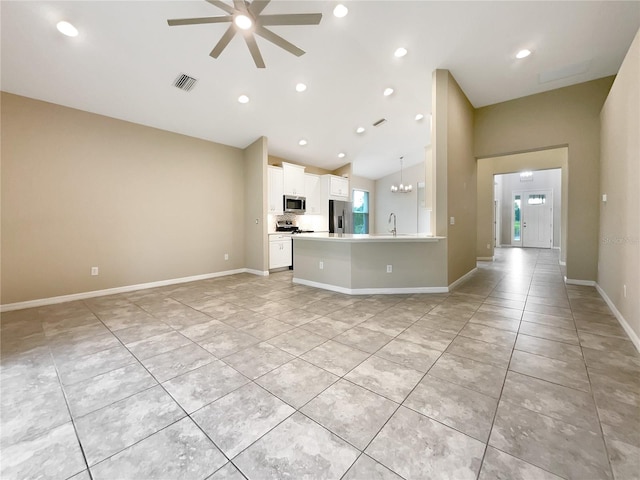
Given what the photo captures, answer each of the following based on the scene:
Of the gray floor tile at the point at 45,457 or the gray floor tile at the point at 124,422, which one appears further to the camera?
the gray floor tile at the point at 124,422

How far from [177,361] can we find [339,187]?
20.0ft

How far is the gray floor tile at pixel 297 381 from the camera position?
5.38 ft

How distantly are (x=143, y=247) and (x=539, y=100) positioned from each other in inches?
294

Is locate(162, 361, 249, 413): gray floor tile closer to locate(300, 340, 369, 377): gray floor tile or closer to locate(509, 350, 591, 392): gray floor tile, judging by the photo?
locate(300, 340, 369, 377): gray floor tile

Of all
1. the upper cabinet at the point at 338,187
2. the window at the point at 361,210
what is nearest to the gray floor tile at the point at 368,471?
the upper cabinet at the point at 338,187

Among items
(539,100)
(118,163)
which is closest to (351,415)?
(118,163)

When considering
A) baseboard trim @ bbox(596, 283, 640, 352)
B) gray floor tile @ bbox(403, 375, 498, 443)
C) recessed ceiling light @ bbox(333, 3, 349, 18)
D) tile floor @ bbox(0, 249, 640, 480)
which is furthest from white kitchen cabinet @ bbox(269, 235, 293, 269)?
baseboard trim @ bbox(596, 283, 640, 352)

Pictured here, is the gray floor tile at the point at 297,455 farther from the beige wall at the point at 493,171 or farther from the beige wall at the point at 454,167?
the beige wall at the point at 493,171

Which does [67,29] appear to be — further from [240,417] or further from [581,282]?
[581,282]

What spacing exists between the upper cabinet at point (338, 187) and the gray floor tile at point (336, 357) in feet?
17.5

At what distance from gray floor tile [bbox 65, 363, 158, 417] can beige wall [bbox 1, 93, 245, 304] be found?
9.64ft

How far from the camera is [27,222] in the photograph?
350cm

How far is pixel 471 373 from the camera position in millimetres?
1856

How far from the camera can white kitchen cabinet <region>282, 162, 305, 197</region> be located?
618 cm
